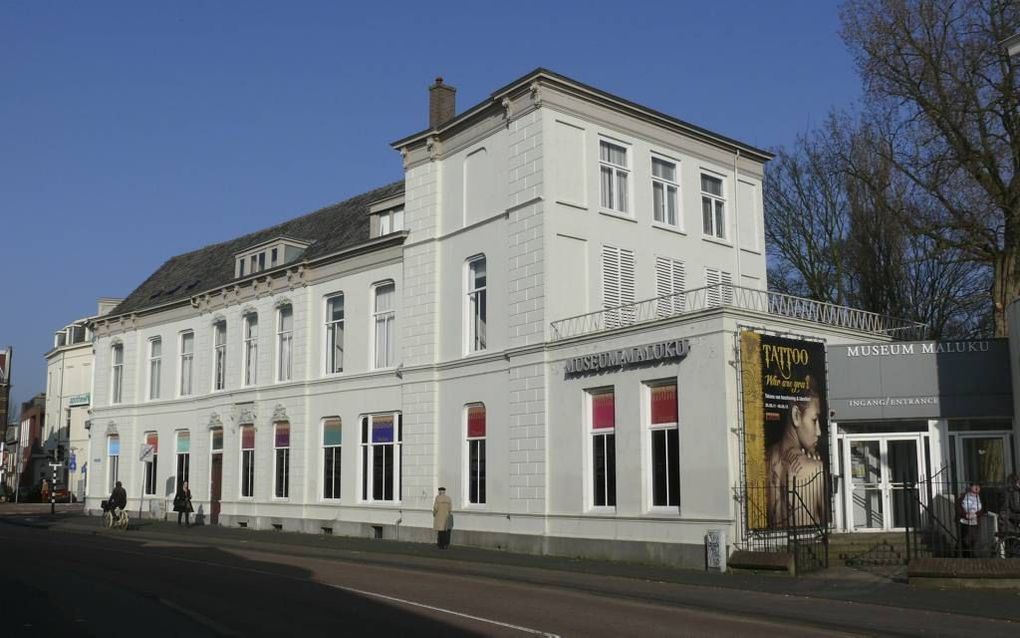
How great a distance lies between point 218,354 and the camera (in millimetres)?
40500

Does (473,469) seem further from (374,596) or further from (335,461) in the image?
(374,596)

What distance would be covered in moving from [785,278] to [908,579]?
86.7 feet

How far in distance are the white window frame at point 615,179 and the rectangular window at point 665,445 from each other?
667 centimetres

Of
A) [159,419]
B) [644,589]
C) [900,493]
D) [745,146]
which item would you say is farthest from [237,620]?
[159,419]

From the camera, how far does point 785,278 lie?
42938 mm

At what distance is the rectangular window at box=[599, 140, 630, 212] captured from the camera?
1077 inches

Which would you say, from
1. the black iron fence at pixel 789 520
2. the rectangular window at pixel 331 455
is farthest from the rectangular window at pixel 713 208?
the rectangular window at pixel 331 455

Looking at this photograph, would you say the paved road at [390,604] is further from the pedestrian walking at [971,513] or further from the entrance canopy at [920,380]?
the entrance canopy at [920,380]

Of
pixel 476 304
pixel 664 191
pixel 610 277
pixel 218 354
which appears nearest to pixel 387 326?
pixel 476 304

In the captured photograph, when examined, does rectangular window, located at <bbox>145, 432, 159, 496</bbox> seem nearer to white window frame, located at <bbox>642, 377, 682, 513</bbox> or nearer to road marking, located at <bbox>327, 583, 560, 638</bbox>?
white window frame, located at <bbox>642, 377, 682, 513</bbox>

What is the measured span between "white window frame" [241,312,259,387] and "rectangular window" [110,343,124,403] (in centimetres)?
1168

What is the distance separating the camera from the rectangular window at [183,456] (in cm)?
4150

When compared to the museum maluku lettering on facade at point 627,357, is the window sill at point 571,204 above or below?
above

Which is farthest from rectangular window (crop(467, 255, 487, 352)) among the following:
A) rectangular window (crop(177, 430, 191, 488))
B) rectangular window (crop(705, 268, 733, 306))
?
rectangular window (crop(177, 430, 191, 488))
